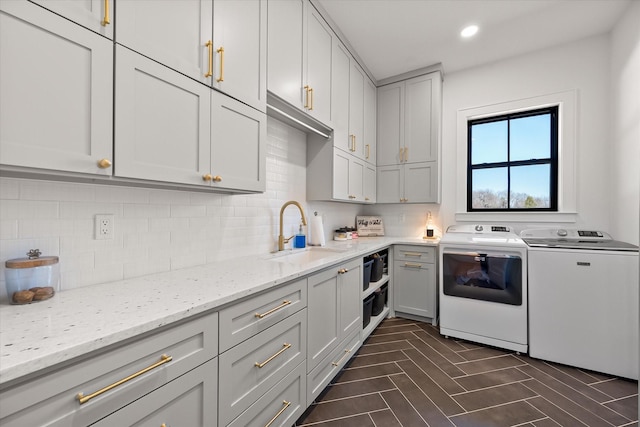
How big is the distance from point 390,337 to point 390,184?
1869 mm

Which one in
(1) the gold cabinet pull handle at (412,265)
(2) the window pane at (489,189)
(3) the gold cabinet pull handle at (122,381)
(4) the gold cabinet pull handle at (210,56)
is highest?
(4) the gold cabinet pull handle at (210,56)

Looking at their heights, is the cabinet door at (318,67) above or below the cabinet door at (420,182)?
above

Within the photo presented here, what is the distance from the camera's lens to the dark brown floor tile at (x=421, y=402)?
5.32 ft

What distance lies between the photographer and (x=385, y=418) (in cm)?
165

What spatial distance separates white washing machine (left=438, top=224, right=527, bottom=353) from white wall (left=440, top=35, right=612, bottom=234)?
105 centimetres

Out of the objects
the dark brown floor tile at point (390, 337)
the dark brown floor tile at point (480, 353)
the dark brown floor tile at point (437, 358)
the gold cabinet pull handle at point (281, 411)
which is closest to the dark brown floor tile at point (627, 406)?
the dark brown floor tile at point (480, 353)

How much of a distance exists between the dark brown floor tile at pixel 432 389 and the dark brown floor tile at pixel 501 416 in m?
0.07

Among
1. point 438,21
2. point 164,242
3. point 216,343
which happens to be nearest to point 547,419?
point 216,343

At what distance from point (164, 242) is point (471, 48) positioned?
11.6 ft

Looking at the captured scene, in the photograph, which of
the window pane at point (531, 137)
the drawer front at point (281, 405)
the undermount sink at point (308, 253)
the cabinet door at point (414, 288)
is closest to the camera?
the drawer front at point (281, 405)

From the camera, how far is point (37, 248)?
3.48 feet

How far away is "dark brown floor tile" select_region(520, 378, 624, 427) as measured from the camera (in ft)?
5.37

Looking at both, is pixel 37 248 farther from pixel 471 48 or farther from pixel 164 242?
pixel 471 48

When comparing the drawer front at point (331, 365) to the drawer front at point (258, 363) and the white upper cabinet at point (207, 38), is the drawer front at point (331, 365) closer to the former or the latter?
the drawer front at point (258, 363)
